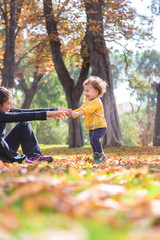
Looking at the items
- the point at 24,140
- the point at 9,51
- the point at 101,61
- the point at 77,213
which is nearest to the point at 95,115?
the point at 24,140

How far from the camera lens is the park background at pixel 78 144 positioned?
1087 millimetres

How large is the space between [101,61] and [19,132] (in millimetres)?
7070

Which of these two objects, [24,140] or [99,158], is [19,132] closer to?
[24,140]

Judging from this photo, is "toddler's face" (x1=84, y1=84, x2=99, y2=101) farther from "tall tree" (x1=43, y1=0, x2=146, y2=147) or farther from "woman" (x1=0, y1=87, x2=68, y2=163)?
"tall tree" (x1=43, y1=0, x2=146, y2=147)

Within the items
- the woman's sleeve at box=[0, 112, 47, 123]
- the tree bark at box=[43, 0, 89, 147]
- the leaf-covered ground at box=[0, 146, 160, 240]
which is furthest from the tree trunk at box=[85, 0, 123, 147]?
the leaf-covered ground at box=[0, 146, 160, 240]

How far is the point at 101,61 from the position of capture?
1112 cm

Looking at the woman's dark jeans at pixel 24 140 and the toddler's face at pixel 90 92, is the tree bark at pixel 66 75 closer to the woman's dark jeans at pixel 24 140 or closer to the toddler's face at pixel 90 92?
the toddler's face at pixel 90 92

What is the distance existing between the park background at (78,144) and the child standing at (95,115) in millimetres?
272

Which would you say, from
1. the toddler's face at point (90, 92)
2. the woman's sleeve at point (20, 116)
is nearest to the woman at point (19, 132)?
the woman's sleeve at point (20, 116)

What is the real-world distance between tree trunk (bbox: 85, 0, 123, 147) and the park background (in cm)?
4

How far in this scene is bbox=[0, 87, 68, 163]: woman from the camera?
4.16 meters

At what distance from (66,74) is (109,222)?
39.8ft

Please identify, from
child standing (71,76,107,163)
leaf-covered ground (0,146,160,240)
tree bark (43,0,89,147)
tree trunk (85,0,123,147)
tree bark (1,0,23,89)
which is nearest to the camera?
leaf-covered ground (0,146,160,240)

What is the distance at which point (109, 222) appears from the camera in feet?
3.56
